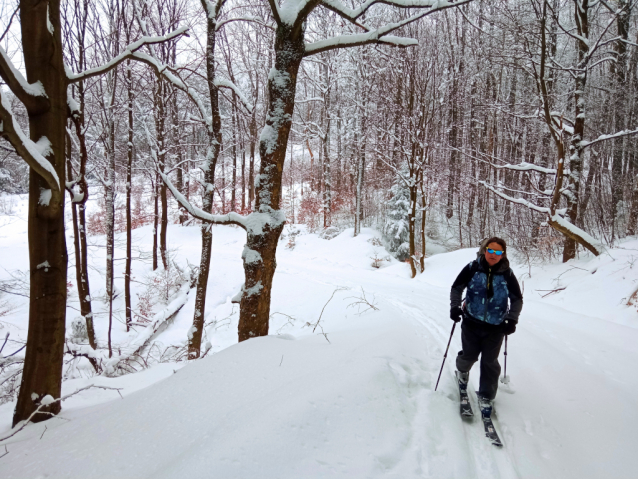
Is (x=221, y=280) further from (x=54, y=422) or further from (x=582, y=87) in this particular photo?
(x=582, y=87)

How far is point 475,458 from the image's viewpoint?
2.51 meters

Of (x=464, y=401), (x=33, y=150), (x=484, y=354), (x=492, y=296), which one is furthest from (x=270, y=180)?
(x=464, y=401)

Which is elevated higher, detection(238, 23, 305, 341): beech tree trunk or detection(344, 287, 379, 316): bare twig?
detection(238, 23, 305, 341): beech tree trunk

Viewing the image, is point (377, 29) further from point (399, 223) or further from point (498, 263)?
point (399, 223)

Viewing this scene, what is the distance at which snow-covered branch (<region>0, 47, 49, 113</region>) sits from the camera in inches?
84.2

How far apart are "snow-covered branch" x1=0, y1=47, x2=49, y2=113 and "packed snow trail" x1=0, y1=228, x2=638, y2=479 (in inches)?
96.3

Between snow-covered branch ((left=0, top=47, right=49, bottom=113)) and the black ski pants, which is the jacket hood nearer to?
the black ski pants

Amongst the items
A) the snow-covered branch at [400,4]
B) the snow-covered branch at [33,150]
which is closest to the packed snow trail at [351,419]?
the snow-covered branch at [33,150]

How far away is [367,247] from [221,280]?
22.8 ft

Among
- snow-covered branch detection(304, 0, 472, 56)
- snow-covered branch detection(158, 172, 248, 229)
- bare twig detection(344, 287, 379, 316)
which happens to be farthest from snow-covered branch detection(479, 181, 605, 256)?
snow-covered branch detection(158, 172, 248, 229)

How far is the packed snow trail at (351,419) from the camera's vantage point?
191cm

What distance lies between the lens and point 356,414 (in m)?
2.52

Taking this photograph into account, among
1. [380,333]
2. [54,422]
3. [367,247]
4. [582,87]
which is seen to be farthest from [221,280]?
[582,87]

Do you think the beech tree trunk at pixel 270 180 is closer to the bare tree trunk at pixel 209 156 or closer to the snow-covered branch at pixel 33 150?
the snow-covered branch at pixel 33 150
